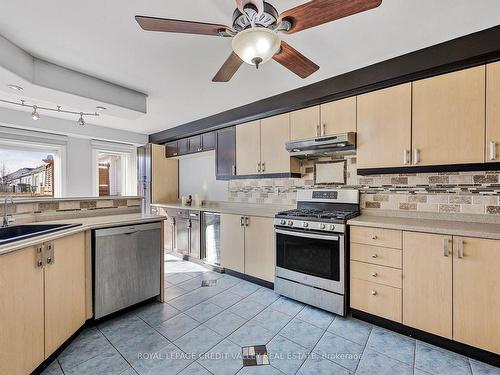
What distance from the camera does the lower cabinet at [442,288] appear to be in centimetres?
169

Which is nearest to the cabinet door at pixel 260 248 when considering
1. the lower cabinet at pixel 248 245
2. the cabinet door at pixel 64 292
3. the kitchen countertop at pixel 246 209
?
the lower cabinet at pixel 248 245

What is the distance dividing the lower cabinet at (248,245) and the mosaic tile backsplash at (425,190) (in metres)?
0.65

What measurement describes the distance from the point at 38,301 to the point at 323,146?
2.69m

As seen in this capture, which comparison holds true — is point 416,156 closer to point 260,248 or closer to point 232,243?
point 260,248

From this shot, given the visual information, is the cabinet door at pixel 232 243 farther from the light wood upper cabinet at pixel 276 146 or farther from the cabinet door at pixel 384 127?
the cabinet door at pixel 384 127

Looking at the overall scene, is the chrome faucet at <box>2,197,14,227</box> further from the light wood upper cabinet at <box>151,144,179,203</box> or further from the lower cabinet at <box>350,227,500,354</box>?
the lower cabinet at <box>350,227,500,354</box>

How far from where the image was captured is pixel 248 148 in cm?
342

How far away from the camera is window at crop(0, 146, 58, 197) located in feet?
12.4

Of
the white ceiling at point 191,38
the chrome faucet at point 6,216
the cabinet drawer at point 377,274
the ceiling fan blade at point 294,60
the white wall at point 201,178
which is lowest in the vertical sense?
the cabinet drawer at point 377,274

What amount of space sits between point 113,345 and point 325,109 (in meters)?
2.92

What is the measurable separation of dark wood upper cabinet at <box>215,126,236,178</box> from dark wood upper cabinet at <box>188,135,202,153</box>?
1.63 ft

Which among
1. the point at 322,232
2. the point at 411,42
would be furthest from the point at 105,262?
the point at 411,42

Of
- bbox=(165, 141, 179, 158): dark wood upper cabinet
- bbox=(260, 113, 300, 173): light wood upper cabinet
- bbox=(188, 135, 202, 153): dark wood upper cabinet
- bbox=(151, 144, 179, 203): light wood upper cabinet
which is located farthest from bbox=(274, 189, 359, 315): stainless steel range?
bbox=(151, 144, 179, 203): light wood upper cabinet

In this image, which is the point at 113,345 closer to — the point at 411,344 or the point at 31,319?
the point at 31,319
